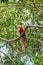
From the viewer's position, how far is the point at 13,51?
8.68m

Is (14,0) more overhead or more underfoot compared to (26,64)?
more overhead

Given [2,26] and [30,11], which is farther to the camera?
[2,26]

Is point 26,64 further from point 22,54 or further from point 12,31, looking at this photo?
point 12,31

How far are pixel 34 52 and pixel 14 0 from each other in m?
1.61

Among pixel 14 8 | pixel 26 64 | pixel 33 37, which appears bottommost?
pixel 26 64

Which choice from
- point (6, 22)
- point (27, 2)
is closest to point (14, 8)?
point (6, 22)

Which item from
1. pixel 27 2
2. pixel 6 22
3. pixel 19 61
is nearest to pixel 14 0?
pixel 27 2

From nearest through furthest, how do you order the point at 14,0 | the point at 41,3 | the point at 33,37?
the point at 41,3 → the point at 14,0 → the point at 33,37

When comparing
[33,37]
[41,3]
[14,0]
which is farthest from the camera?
[33,37]

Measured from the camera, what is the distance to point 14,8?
28.1 ft

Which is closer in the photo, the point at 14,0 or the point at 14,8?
the point at 14,0

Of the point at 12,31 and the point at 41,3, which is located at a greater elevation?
the point at 41,3

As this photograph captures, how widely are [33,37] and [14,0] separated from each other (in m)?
1.17

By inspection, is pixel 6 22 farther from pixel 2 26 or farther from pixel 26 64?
pixel 26 64
